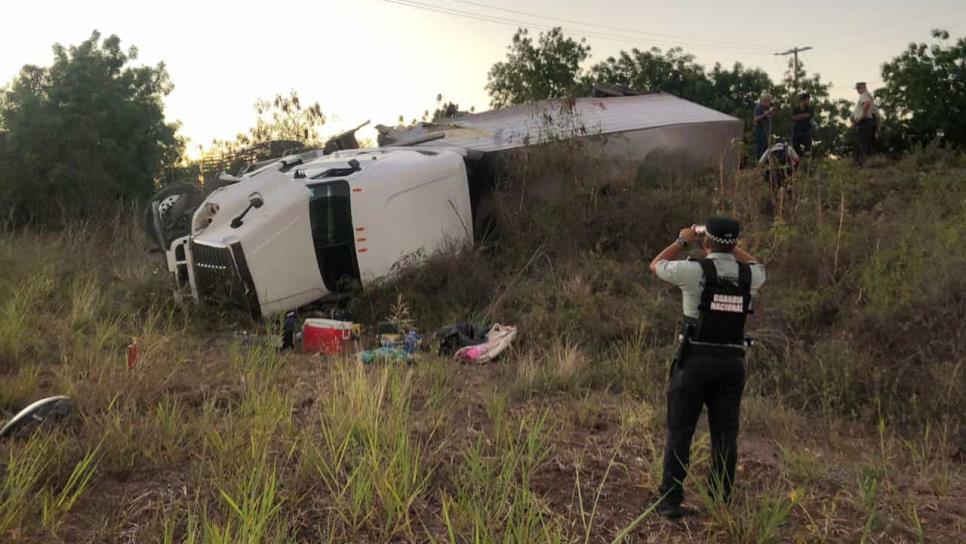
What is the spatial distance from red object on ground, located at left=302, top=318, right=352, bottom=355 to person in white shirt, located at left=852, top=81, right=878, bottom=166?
9.74 meters

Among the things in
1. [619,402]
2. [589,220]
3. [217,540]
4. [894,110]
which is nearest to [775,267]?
[589,220]

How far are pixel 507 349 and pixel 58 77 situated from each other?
49.7ft

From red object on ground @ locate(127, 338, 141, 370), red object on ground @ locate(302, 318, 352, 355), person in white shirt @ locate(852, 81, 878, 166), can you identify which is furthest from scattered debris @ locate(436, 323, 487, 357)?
person in white shirt @ locate(852, 81, 878, 166)

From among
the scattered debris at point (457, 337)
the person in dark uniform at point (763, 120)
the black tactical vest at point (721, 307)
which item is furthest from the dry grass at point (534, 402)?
the person in dark uniform at point (763, 120)

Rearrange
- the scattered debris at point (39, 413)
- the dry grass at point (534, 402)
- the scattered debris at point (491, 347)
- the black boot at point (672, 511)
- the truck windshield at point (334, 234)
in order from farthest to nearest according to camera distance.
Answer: the truck windshield at point (334, 234)
the scattered debris at point (491, 347)
the scattered debris at point (39, 413)
the black boot at point (672, 511)
the dry grass at point (534, 402)

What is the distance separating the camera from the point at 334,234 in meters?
8.22

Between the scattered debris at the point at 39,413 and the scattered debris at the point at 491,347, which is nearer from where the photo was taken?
the scattered debris at the point at 39,413

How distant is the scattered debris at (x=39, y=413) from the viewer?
152 inches

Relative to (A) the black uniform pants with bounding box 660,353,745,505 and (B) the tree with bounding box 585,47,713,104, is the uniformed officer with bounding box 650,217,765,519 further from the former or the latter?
(B) the tree with bounding box 585,47,713,104

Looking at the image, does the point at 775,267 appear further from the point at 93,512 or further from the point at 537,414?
the point at 93,512

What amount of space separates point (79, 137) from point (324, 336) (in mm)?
12390

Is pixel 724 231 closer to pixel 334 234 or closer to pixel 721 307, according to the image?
pixel 721 307

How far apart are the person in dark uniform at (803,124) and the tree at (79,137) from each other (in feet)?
43.7

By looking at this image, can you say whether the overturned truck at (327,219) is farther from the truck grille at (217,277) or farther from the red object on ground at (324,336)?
the red object on ground at (324,336)
